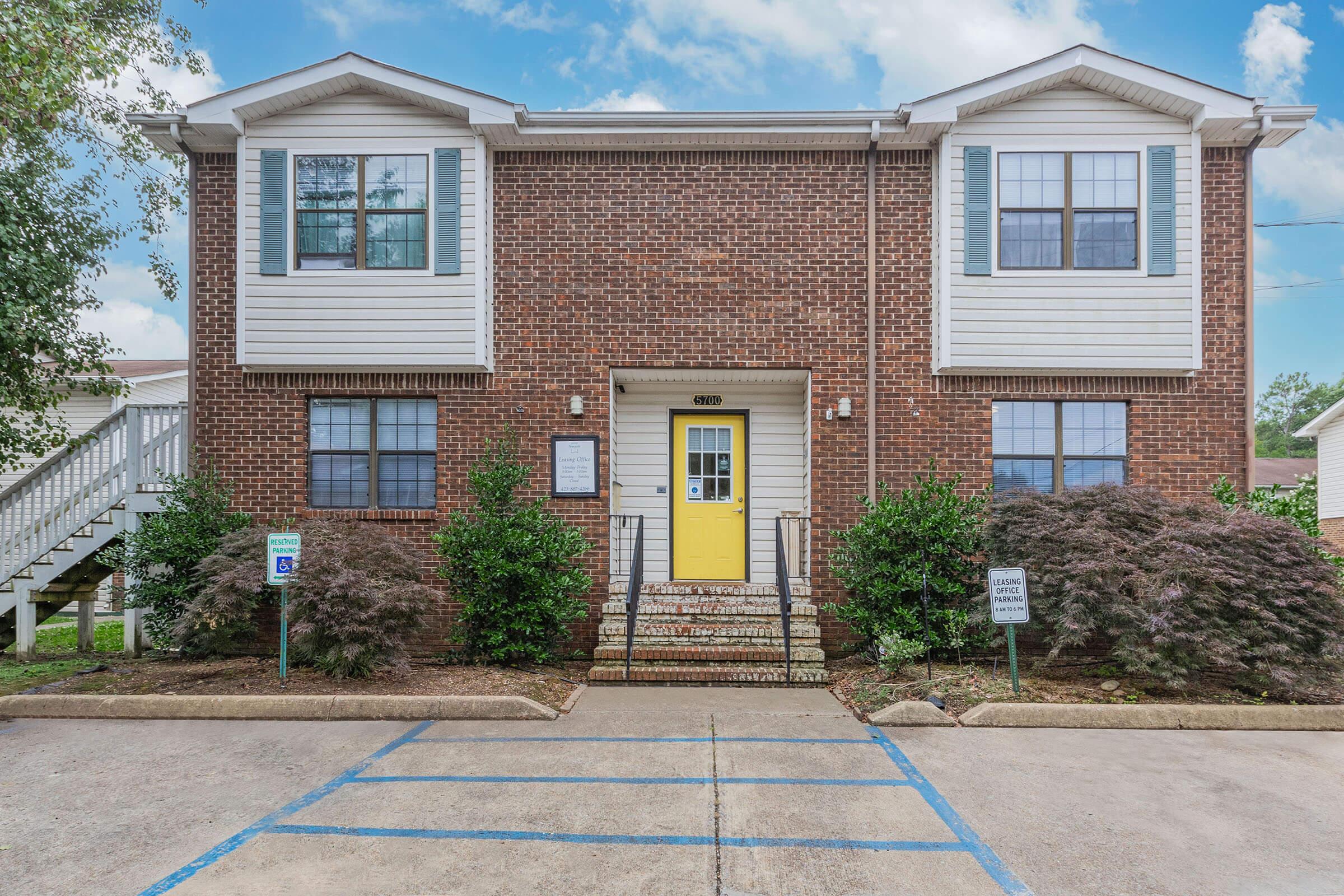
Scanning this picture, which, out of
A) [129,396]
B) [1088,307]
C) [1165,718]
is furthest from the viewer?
[129,396]

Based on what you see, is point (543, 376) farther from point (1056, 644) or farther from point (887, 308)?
point (1056, 644)

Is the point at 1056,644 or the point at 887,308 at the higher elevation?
the point at 887,308

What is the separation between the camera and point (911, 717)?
239 inches

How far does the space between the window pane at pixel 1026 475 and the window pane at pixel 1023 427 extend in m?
0.14

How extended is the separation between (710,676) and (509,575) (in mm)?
2343

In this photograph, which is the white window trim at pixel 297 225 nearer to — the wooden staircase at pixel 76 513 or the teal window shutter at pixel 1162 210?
the wooden staircase at pixel 76 513

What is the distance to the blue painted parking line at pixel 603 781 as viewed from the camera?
4762 millimetres

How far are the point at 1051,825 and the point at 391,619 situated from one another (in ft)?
18.7

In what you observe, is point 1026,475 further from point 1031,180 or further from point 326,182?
point 326,182

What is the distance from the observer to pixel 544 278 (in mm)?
8773

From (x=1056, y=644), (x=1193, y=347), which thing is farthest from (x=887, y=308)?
(x=1056, y=644)

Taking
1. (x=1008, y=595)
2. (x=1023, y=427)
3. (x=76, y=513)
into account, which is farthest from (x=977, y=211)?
(x=76, y=513)

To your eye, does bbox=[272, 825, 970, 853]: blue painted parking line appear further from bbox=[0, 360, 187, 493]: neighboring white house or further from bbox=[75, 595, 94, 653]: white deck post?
bbox=[0, 360, 187, 493]: neighboring white house

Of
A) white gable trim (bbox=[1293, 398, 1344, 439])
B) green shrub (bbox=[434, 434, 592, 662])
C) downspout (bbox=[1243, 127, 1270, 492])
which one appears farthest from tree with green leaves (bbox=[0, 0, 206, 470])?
white gable trim (bbox=[1293, 398, 1344, 439])
